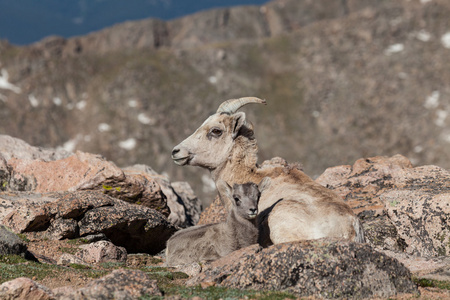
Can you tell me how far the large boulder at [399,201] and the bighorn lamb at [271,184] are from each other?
17.8ft

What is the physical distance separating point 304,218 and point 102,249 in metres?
8.01

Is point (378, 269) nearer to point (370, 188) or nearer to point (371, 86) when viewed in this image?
point (370, 188)

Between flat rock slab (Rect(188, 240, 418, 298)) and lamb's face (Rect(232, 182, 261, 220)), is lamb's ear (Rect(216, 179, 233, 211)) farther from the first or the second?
flat rock slab (Rect(188, 240, 418, 298))

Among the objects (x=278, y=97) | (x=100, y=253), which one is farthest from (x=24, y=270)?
(x=278, y=97)

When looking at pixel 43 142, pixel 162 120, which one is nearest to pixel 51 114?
pixel 43 142

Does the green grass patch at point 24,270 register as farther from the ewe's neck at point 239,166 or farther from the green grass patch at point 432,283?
the green grass patch at point 432,283

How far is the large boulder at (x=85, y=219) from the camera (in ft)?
61.1

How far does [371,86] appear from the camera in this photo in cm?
17938

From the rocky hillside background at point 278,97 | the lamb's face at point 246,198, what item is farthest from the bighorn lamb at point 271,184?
the rocky hillside background at point 278,97

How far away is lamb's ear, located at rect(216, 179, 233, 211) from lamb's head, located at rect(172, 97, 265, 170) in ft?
2.72

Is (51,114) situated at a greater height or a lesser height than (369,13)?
lesser

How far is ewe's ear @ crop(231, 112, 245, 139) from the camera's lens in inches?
617

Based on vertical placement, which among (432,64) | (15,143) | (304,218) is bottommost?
(304,218)

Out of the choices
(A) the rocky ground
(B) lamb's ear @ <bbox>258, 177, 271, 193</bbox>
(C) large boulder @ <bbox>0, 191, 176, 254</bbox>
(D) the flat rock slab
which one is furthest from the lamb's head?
(C) large boulder @ <bbox>0, 191, 176, 254</bbox>
